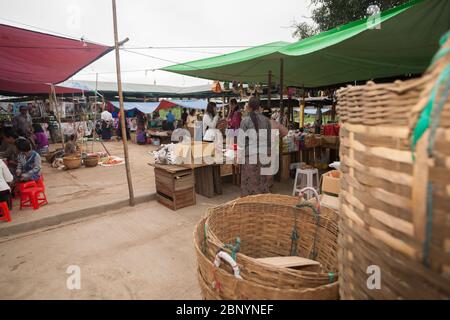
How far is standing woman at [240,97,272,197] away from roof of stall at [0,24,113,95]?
2565 mm

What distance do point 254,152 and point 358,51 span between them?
255 cm

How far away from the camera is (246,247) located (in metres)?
2.48

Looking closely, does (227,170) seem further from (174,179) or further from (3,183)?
(3,183)

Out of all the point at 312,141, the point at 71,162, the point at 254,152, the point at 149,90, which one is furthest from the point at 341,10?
the point at 149,90

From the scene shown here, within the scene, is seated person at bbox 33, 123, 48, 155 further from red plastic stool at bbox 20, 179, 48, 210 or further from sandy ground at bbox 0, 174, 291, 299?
sandy ground at bbox 0, 174, 291, 299

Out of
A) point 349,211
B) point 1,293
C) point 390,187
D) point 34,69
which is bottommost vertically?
point 1,293

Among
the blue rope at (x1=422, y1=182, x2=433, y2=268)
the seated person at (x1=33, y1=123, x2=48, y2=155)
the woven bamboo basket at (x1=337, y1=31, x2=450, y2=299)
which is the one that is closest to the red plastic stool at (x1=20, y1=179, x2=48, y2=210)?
the woven bamboo basket at (x1=337, y1=31, x2=450, y2=299)

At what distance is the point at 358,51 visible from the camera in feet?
14.8

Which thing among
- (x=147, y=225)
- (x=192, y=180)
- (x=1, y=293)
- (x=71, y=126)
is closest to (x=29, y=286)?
(x=1, y=293)

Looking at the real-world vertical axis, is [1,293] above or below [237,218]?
below

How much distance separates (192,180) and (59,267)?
2.34 m

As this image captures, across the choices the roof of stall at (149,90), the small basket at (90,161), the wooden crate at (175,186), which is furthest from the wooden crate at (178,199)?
the roof of stall at (149,90)
